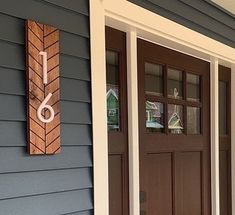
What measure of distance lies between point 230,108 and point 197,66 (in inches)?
27.3

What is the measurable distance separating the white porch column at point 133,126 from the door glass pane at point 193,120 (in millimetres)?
796

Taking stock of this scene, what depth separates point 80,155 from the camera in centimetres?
186

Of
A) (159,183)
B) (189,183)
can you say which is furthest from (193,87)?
(159,183)

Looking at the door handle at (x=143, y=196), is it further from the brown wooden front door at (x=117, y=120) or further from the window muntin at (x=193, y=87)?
the window muntin at (x=193, y=87)

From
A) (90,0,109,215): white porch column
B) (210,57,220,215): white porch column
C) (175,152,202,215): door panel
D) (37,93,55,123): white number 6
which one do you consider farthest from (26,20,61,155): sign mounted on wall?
(210,57,220,215): white porch column

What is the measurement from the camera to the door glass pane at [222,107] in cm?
353

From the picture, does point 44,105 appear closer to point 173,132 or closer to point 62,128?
point 62,128

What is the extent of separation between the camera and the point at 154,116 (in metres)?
2.62

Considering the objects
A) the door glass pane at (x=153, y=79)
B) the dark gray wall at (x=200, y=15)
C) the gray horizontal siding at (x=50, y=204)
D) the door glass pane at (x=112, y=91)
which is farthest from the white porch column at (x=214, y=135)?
the gray horizontal siding at (x=50, y=204)

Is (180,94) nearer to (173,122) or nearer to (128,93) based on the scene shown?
(173,122)

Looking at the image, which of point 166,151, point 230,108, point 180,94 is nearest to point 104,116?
point 166,151

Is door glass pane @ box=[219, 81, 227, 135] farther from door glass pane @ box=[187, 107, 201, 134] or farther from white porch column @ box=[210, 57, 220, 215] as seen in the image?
door glass pane @ box=[187, 107, 201, 134]

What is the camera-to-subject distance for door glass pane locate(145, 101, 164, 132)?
256 centimetres

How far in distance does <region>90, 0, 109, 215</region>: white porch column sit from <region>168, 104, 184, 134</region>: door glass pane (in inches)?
36.3
